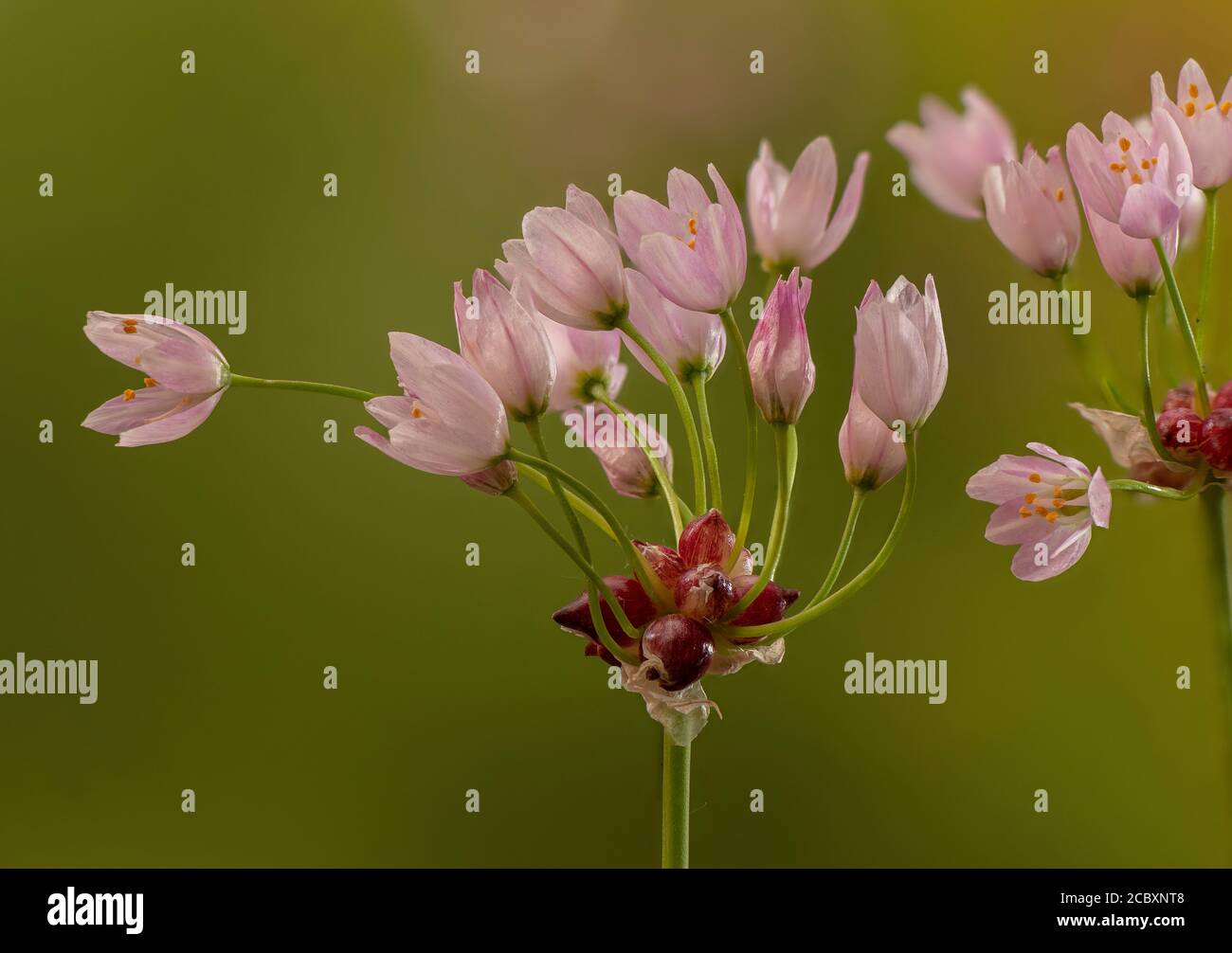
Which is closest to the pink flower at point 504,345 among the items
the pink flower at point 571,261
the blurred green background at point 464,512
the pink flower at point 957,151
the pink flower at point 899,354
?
the pink flower at point 571,261

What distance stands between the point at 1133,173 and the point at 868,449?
0.17 metres

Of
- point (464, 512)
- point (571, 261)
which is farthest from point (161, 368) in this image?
point (464, 512)

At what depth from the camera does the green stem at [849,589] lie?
0.48 metres

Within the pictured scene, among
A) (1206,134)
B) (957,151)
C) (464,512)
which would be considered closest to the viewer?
(1206,134)

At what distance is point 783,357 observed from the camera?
50 centimetres

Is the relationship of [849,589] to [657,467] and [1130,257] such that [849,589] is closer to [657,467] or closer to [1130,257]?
[657,467]

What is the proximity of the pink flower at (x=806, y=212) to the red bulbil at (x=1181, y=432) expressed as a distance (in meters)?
0.18

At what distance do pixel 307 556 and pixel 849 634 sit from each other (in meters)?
0.56

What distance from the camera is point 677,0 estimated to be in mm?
1283

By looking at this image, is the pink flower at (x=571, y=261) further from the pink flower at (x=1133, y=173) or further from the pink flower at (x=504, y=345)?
the pink flower at (x=1133, y=173)

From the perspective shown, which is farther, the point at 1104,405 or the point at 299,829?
the point at 299,829
